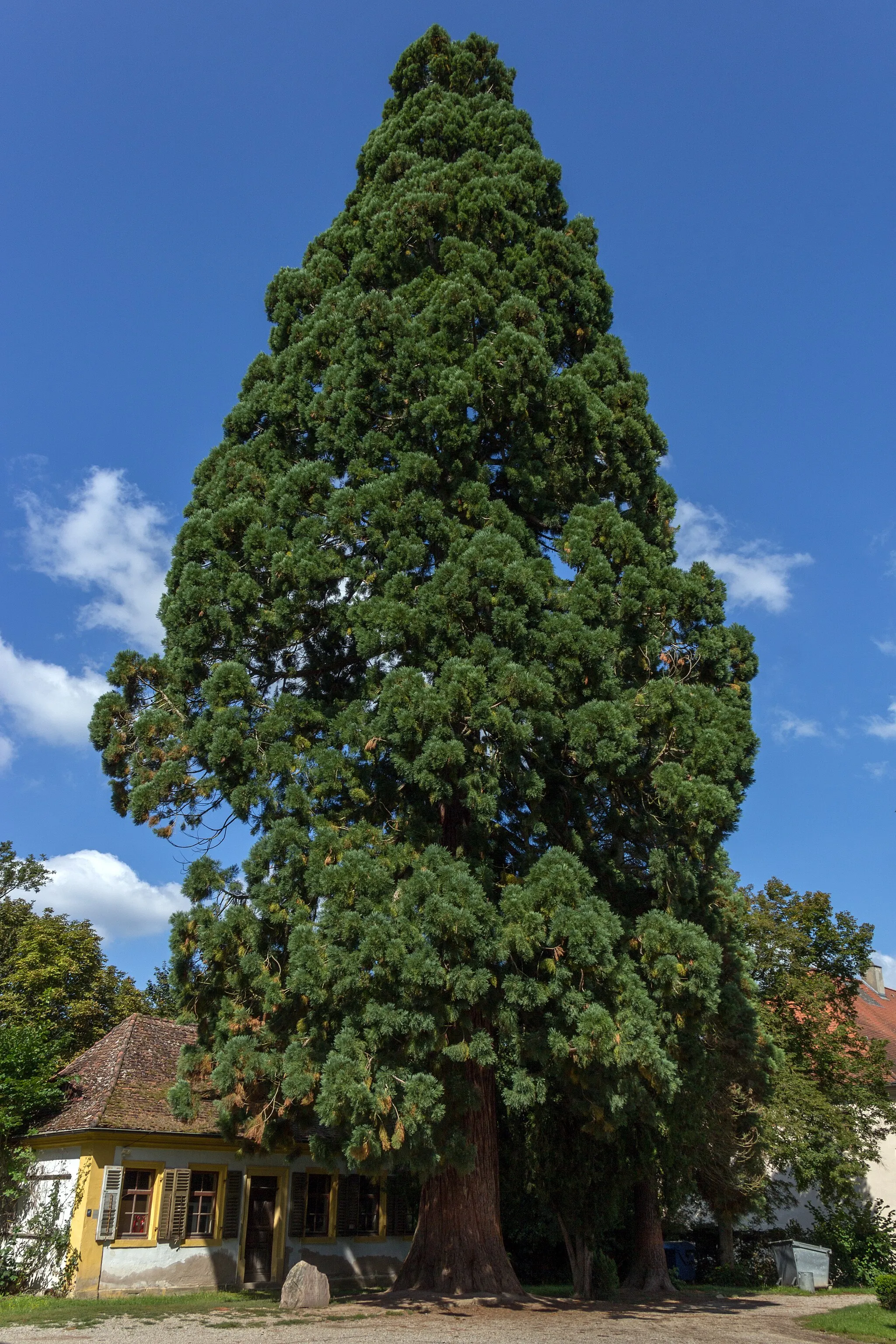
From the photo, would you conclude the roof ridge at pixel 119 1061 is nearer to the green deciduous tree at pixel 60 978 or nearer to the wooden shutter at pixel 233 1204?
the wooden shutter at pixel 233 1204

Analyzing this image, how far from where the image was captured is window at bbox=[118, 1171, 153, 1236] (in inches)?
587

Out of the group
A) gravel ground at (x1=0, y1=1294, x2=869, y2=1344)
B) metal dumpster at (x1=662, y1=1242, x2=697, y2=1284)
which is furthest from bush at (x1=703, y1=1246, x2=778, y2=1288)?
gravel ground at (x1=0, y1=1294, x2=869, y2=1344)

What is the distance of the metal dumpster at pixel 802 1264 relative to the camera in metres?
19.1

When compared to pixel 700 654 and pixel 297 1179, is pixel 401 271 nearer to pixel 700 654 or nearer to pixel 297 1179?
pixel 700 654

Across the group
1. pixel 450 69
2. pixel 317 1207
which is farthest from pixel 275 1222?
pixel 450 69

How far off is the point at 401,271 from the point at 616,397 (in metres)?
4.12

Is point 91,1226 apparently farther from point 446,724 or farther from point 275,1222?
point 446,724

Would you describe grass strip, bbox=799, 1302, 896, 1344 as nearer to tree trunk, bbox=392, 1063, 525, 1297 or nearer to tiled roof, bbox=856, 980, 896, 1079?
tree trunk, bbox=392, 1063, 525, 1297

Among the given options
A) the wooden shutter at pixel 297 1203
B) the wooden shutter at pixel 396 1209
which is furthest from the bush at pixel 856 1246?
the wooden shutter at pixel 297 1203

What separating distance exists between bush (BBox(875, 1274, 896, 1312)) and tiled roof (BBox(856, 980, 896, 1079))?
1692 cm

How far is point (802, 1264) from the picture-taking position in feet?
62.9

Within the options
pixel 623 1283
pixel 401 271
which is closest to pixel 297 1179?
pixel 623 1283

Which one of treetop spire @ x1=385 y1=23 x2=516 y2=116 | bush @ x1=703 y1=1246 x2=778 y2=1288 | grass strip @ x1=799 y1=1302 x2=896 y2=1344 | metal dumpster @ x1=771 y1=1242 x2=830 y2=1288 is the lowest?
bush @ x1=703 y1=1246 x2=778 y2=1288

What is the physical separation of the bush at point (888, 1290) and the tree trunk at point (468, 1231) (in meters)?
4.98
